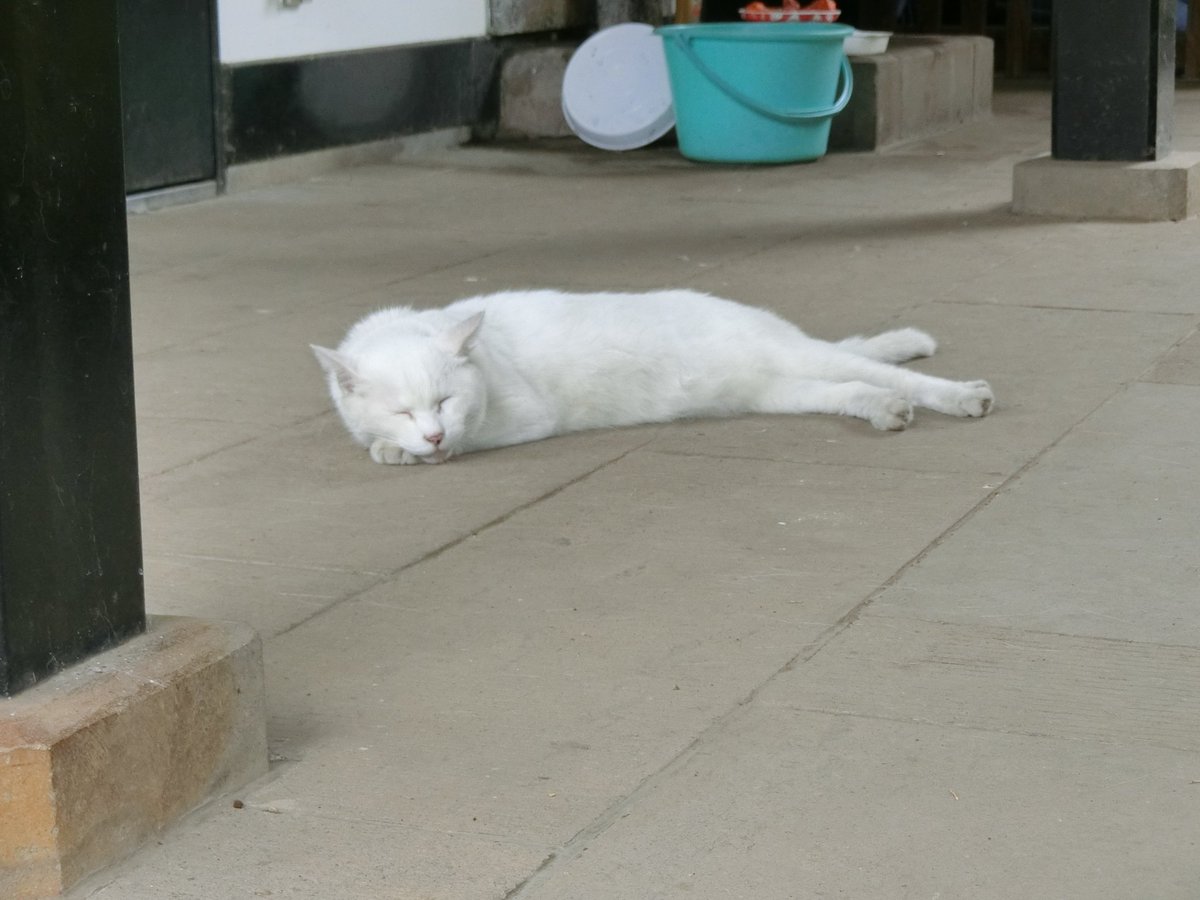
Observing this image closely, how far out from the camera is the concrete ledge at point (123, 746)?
2512mm

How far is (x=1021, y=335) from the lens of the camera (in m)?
6.09

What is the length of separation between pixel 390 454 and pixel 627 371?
0.70m

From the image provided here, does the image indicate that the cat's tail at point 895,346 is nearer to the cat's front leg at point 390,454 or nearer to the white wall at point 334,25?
the cat's front leg at point 390,454

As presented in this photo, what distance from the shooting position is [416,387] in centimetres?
460

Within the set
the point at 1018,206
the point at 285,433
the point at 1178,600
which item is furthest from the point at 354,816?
the point at 1018,206

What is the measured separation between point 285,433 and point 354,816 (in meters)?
2.43

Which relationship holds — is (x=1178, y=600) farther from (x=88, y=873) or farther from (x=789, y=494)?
(x=88, y=873)

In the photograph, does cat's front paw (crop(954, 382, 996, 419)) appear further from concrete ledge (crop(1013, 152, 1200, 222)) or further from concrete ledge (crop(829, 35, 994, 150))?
concrete ledge (crop(829, 35, 994, 150))

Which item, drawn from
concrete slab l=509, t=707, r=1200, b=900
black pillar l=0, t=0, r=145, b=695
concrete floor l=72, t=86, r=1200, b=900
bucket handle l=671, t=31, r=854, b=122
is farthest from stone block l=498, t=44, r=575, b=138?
black pillar l=0, t=0, r=145, b=695

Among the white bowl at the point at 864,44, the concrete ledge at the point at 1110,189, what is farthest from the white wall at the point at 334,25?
the concrete ledge at the point at 1110,189

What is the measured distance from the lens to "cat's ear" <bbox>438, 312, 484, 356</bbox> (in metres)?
4.66

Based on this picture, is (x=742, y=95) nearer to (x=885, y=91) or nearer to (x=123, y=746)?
(x=885, y=91)

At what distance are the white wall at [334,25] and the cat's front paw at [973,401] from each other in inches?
218

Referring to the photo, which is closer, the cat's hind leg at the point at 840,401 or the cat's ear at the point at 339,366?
the cat's ear at the point at 339,366
